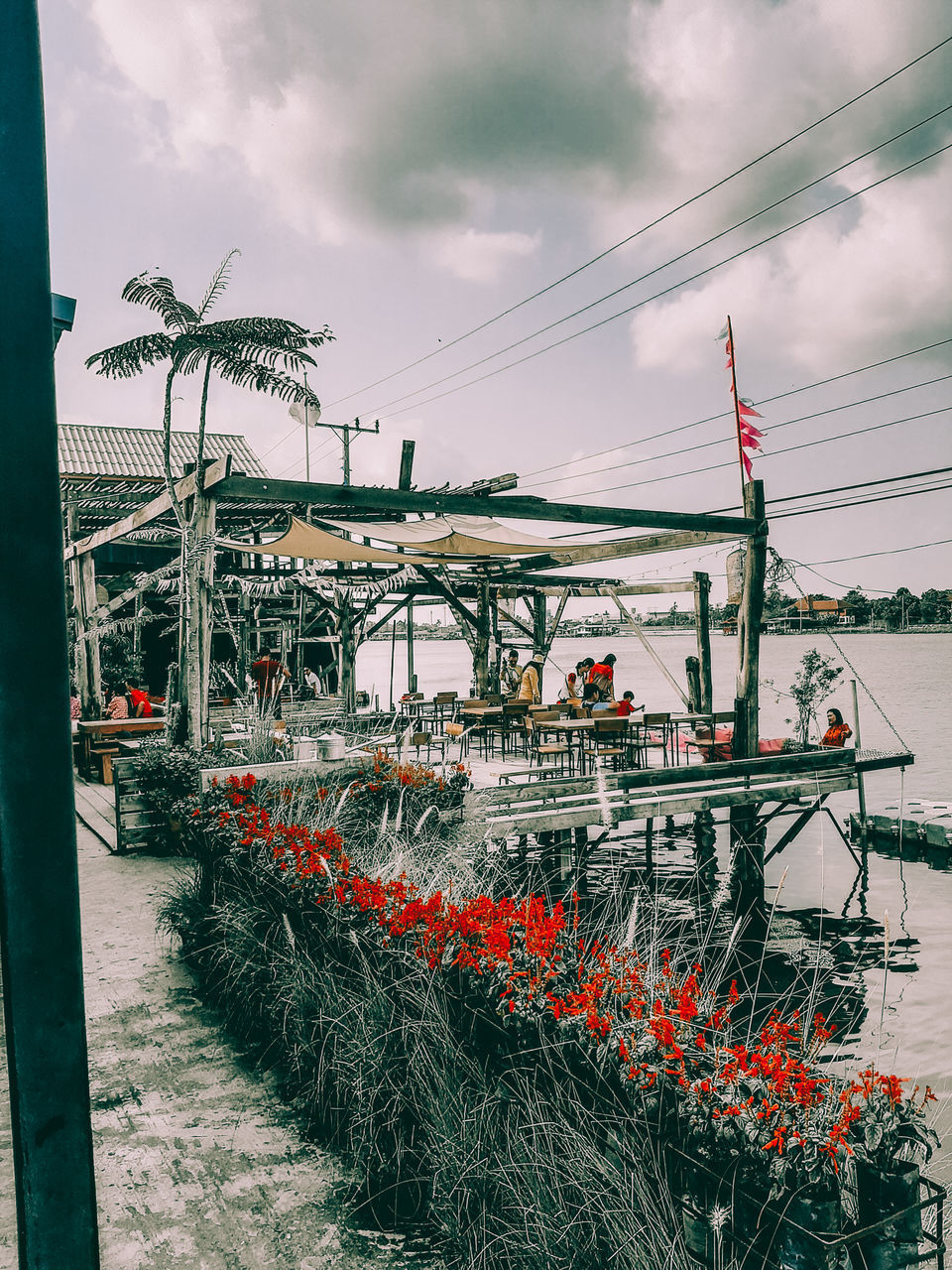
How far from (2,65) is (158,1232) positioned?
3.27 m

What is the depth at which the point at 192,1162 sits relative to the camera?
3211mm

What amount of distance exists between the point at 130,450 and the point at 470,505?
13815 millimetres

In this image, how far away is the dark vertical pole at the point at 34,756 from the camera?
1.51 meters

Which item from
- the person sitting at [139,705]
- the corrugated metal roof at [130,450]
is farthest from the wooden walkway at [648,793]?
the corrugated metal roof at [130,450]

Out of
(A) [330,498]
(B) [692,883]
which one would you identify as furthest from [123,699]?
(B) [692,883]

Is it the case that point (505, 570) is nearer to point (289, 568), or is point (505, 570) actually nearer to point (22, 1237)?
point (289, 568)

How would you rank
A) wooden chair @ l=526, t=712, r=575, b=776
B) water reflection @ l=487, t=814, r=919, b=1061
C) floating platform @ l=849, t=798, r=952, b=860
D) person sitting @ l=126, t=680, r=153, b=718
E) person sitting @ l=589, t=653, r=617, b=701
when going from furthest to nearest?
person sitting @ l=589, t=653, r=617, b=701, person sitting @ l=126, t=680, r=153, b=718, floating platform @ l=849, t=798, r=952, b=860, wooden chair @ l=526, t=712, r=575, b=776, water reflection @ l=487, t=814, r=919, b=1061

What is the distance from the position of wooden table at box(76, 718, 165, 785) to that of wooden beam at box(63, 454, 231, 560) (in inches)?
96.0

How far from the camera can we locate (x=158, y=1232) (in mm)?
2809

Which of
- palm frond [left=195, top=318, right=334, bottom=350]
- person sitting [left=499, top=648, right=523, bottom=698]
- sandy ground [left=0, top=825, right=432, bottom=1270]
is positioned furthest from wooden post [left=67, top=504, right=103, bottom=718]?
sandy ground [left=0, top=825, right=432, bottom=1270]

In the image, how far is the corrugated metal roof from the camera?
1809 centimetres

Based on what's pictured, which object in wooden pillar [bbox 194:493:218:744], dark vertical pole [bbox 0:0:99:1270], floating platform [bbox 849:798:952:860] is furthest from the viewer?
floating platform [bbox 849:798:952:860]

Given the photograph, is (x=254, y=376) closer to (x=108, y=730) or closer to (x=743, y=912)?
(x=108, y=730)

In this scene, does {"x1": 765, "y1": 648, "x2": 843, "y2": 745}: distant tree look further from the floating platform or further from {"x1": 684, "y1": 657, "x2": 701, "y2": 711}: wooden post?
{"x1": 684, "y1": 657, "x2": 701, "y2": 711}: wooden post
